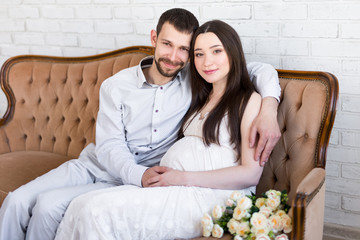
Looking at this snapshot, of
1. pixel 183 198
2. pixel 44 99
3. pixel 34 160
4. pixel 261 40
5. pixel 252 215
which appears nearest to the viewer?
pixel 252 215

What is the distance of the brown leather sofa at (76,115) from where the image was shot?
188 cm

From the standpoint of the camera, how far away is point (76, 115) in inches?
106

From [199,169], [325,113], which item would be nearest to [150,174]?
[199,169]

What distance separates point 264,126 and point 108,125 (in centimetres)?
81

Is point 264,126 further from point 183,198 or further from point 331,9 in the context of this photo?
point 331,9

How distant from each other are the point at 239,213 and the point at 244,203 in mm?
40

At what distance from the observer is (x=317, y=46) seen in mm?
2213

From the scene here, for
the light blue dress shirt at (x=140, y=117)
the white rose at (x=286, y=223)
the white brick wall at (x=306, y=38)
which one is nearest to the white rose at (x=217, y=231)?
the white rose at (x=286, y=223)

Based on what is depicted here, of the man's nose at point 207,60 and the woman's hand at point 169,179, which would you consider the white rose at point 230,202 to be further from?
the man's nose at point 207,60

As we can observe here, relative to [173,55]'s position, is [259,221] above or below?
below

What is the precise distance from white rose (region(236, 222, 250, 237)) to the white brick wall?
0.98 m

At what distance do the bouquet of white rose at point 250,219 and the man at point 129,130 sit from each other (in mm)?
443

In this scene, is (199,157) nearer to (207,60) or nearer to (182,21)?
(207,60)

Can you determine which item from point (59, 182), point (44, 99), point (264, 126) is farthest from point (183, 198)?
point (44, 99)
